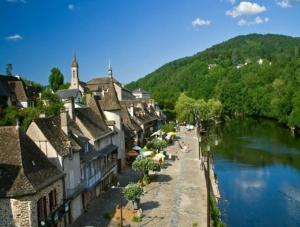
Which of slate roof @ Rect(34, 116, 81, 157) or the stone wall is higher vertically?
slate roof @ Rect(34, 116, 81, 157)

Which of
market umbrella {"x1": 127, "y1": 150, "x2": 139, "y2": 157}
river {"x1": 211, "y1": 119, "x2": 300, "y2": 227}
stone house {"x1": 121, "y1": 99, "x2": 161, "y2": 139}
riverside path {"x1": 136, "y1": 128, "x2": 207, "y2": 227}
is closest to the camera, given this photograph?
riverside path {"x1": 136, "y1": 128, "x2": 207, "y2": 227}

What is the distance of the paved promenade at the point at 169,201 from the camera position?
31703 mm

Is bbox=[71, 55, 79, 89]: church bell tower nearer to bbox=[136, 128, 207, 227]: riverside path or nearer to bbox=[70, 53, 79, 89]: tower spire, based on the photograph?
bbox=[70, 53, 79, 89]: tower spire

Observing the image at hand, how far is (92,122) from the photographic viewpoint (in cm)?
4238

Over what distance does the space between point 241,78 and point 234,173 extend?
13424cm

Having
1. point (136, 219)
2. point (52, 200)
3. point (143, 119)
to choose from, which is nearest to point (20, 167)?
point (52, 200)

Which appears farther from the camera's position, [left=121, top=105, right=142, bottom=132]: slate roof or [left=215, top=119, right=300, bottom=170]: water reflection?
[left=215, top=119, right=300, bottom=170]: water reflection

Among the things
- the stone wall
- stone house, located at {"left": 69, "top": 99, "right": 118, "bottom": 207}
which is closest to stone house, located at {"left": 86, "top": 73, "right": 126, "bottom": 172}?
stone house, located at {"left": 69, "top": 99, "right": 118, "bottom": 207}

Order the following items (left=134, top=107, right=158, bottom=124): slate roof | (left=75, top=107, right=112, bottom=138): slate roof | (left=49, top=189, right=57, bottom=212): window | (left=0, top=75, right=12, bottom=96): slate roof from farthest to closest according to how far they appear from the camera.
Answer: (left=134, top=107, right=158, bottom=124): slate roof → (left=0, top=75, right=12, bottom=96): slate roof → (left=75, top=107, right=112, bottom=138): slate roof → (left=49, top=189, right=57, bottom=212): window

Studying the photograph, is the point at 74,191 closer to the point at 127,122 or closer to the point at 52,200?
the point at 52,200

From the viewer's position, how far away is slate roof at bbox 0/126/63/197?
79.7 ft

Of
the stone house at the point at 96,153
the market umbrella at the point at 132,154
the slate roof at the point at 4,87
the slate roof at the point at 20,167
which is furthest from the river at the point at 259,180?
the slate roof at the point at 4,87

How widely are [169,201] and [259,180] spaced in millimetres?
18502

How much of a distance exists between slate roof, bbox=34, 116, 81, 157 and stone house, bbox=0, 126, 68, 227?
169 centimetres
